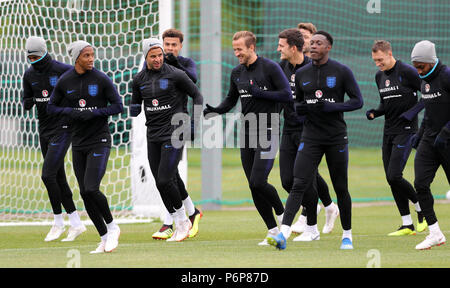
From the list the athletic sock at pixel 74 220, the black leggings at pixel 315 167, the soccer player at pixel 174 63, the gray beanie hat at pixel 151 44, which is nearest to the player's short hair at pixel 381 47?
the black leggings at pixel 315 167

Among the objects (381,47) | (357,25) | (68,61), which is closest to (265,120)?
(381,47)

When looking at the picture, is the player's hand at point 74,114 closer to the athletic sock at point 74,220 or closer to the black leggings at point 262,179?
the black leggings at point 262,179

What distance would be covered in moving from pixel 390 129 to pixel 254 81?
7.03 ft

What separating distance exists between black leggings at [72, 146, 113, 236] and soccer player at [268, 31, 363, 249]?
72.9 inches

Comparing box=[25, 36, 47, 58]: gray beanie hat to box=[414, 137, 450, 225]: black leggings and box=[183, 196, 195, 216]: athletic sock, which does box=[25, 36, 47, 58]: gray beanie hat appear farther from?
box=[414, 137, 450, 225]: black leggings

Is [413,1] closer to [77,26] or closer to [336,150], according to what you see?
[77,26]

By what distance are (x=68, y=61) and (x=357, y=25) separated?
1570cm

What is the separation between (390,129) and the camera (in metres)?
10.6

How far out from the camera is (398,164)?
34.7 ft

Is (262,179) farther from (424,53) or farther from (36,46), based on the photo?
(36,46)

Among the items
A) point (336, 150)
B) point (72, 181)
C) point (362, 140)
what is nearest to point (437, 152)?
point (336, 150)

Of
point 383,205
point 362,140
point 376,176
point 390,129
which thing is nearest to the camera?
point 390,129

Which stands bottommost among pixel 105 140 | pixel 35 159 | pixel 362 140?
pixel 362 140

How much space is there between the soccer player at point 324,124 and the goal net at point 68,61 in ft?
13.5
